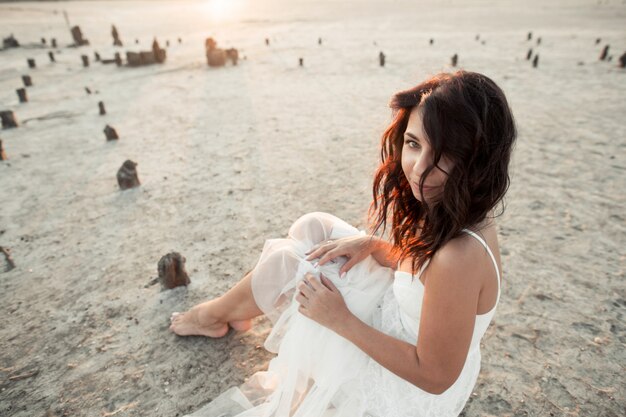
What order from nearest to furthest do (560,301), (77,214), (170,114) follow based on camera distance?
(560,301), (77,214), (170,114)

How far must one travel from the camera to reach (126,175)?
4539 millimetres

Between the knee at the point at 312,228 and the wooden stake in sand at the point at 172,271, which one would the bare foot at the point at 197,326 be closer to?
the wooden stake in sand at the point at 172,271

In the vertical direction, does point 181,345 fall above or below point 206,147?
below

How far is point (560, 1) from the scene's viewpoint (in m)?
36.7

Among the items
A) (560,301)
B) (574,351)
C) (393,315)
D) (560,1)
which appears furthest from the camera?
(560,1)

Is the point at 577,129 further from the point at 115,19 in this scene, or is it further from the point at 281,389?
the point at 115,19

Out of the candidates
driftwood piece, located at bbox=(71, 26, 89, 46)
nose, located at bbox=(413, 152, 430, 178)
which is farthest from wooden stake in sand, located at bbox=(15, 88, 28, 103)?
driftwood piece, located at bbox=(71, 26, 89, 46)

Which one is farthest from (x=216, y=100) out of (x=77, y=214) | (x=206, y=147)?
(x=77, y=214)

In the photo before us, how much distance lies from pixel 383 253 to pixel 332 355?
2.16ft

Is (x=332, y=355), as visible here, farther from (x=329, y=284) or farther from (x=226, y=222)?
(x=226, y=222)

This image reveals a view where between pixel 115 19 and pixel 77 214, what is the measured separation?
113 feet

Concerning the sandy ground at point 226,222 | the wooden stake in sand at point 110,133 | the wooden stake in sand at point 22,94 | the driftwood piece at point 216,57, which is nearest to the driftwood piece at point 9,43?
the sandy ground at point 226,222

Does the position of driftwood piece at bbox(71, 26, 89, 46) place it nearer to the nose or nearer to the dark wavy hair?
the dark wavy hair

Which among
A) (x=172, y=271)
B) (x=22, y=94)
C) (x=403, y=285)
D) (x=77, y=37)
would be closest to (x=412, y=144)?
(x=403, y=285)
